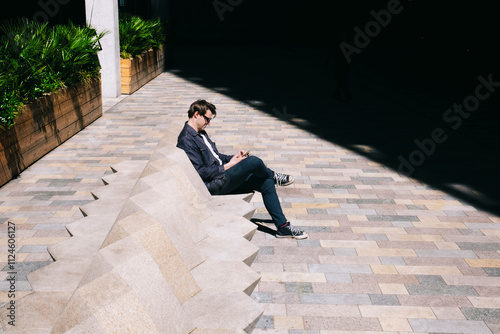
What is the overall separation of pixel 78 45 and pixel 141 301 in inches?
346

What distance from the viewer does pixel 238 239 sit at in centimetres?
447

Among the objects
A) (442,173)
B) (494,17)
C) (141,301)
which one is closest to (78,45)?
(442,173)

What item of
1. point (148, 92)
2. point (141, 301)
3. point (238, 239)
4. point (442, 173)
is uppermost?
point (141, 301)

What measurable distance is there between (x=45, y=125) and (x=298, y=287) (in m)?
5.87

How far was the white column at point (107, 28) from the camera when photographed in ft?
44.3

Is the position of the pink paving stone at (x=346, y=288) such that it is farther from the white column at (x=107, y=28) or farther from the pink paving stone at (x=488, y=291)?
the white column at (x=107, y=28)

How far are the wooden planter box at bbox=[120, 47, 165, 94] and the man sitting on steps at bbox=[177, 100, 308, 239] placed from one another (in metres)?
9.41

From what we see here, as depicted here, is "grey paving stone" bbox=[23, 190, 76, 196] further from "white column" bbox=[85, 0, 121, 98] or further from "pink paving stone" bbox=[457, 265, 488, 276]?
"white column" bbox=[85, 0, 121, 98]

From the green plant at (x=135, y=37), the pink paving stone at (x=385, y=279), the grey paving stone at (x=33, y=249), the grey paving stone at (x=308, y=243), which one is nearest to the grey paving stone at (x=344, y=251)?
the grey paving stone at (x=308, y=243)

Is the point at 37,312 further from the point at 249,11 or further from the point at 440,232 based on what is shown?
the point at 249,11

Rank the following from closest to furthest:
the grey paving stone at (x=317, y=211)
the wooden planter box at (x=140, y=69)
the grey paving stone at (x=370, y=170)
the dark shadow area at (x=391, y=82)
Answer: the grey paving stone at (x=317, y=211), the grey paving stone at (x=370, y=170), the dark shadow area at (x=391, y=82), the wooden planter box at (x=140, y=69)

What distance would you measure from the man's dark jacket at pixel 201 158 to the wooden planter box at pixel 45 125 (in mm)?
3096

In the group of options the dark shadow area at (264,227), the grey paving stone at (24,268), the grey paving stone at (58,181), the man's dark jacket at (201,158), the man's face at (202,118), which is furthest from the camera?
the grey paving stone at (58,181)

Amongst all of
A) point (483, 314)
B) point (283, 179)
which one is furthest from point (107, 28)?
point (483, 314)
